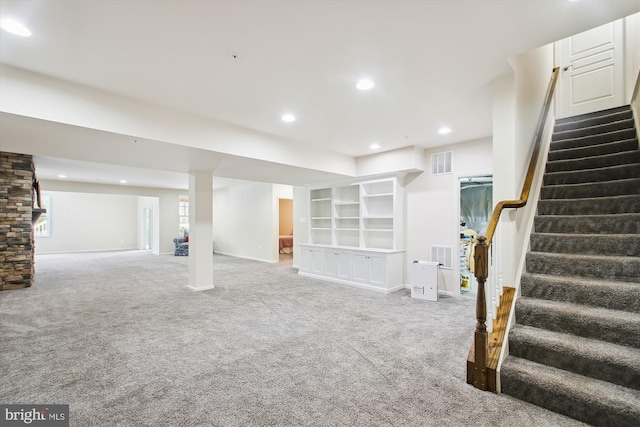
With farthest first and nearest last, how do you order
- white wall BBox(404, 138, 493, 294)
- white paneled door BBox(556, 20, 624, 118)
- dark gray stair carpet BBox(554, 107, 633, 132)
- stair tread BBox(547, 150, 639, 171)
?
white wall BBox(404, 138, 493, 294), white paneled door BBox(556, 20, 624, 118), dark gray stair carpet BBox(554, 107, 633, 132), stair tread BBox(547, 150, 639, 171)

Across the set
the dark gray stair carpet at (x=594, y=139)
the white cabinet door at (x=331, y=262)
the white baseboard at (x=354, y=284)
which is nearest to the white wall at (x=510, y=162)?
the dark gray stair carpet at (x=594, y=139)

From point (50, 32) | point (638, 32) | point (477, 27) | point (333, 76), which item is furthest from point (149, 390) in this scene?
point (638, 32)

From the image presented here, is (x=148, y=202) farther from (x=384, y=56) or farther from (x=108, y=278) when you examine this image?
(x=384, y=56)

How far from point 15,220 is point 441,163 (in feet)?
26.9

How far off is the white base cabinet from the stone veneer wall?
18.4 ft

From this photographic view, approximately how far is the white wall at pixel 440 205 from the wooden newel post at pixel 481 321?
3.17 meters

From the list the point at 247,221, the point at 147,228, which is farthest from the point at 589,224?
the point at 147,228

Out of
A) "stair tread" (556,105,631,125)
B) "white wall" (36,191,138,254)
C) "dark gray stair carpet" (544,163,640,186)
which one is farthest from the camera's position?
"white wall" (36,191,138,254)

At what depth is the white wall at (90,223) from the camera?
12.4 m

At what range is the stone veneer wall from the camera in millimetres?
5668

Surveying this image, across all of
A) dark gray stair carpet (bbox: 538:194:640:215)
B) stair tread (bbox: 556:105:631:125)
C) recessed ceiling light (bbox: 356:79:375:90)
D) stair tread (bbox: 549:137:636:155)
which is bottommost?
dark gray stair carpet (bbox: 538:194:640:215)

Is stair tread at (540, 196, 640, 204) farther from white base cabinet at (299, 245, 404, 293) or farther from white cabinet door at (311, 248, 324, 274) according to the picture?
white cabinet door at (311, 248, 324, 274)

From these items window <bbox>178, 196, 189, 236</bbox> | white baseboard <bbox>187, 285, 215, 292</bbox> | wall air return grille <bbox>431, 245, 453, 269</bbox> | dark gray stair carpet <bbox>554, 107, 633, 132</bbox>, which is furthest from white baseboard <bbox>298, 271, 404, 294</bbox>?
window <bbox>178, 196, 189, 236</bbox>

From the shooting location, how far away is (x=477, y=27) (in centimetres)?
214
